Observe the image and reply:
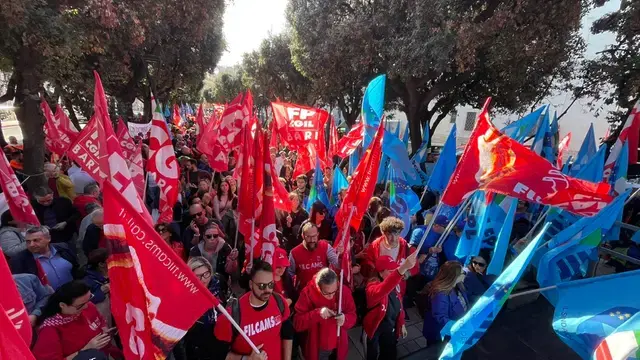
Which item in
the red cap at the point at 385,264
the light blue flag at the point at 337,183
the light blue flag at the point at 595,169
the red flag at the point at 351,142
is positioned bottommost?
the red cap at the point at 385,264

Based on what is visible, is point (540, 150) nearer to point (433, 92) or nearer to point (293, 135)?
point (293, 135)

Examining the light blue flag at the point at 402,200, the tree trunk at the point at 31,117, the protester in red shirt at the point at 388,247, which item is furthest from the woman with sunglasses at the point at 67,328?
the tree trunk at the point at 31,117

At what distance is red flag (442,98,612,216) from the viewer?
3.53 meters

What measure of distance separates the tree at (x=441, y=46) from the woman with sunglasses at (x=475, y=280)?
282 inches

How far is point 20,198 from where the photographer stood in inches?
172

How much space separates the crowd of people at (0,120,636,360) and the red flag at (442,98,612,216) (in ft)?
2.76

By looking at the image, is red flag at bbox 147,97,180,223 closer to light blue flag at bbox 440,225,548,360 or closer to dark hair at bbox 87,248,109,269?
dark hair at bbox 87,248,109,269

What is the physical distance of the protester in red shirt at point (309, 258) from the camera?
4117 millimetres

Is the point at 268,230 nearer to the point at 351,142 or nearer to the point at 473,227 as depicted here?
the point at 473,227

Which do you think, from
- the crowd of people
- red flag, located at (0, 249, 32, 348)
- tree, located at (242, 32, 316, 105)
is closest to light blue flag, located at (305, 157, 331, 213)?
the crowd of people

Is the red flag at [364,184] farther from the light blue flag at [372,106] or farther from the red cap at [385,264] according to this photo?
the light blue flag at [372,106]

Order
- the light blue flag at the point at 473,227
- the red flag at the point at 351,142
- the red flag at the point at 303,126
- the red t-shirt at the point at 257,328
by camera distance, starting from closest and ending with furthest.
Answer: the red t-shirt at the point at 257,328 < the light blue flag at the point at 473,227 < the red flag at the point at 351,142 < the red flag at the point at 303,126

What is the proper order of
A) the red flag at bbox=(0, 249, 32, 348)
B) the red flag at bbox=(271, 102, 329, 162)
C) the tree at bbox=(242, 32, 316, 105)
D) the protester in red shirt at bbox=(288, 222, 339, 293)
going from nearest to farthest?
the red flag at bbox=(0, 249, 32, 348) → the protester in red shirt at bbox=(288, 222, 339, 293) → the red flag at bbox=(271, 102, 329, 162) → the tree at bbox=(242, 32, 316, 105)

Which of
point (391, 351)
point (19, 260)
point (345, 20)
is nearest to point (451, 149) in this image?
point (391, 351)
